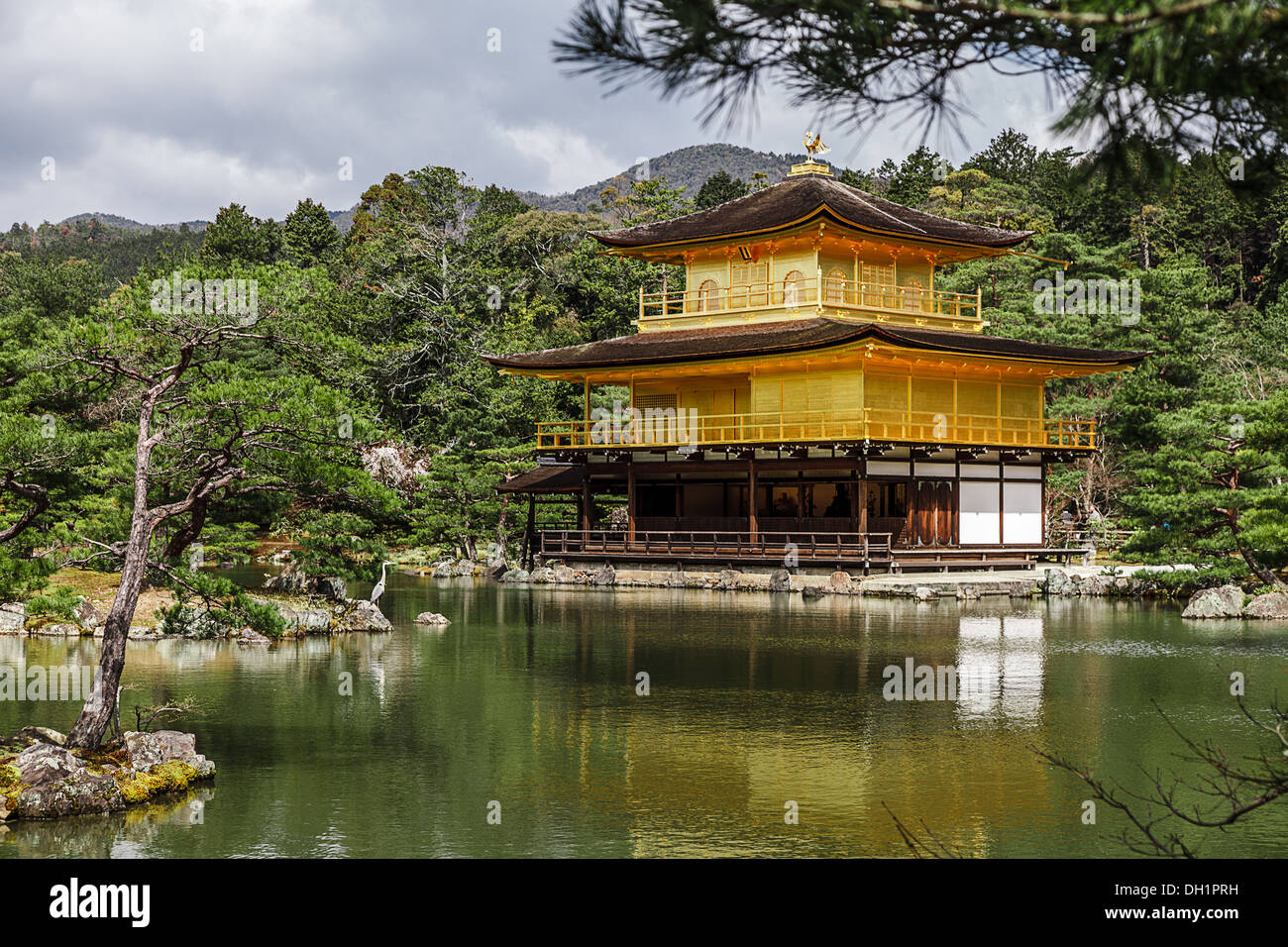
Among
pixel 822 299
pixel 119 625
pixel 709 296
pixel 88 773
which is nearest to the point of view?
pixel 88 773

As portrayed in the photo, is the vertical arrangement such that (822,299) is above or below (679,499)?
above

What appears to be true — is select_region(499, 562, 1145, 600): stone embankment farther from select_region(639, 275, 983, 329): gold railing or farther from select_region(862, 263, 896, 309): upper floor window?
select_region(862, 263, 896, 309): upper floor window

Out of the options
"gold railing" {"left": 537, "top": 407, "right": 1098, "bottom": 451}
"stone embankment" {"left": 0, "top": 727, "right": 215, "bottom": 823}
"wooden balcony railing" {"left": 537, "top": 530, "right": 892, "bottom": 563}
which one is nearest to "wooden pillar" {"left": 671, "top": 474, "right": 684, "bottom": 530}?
"wooden balcony railing" {"left": 537, "top": 530, "right": 892, "bottom": 563}

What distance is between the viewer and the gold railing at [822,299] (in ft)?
120

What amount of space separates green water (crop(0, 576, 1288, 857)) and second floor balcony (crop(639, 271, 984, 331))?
13928 millimetres

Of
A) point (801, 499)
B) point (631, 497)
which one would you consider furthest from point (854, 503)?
point (631, 497)

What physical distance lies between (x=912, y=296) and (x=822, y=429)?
25.5 feet

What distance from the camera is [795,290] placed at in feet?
120

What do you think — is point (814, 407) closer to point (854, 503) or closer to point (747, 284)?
point (854, 503)

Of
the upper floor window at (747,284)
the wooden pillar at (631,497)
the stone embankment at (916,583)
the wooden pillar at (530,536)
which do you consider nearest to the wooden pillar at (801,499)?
the stone embankment at (916,583)

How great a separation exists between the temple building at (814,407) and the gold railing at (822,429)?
78 mm

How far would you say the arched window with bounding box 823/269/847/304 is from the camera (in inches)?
1444

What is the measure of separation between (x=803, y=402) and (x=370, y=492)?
2213 centimetres
